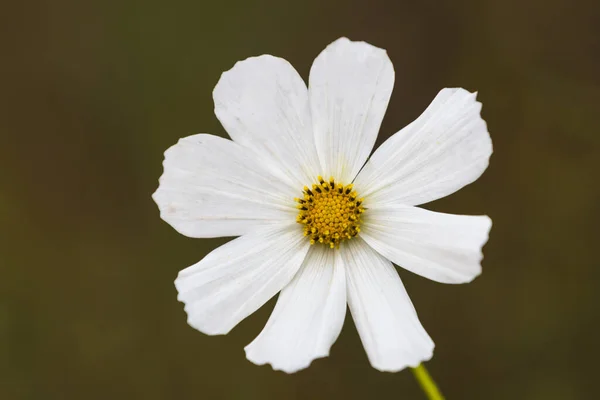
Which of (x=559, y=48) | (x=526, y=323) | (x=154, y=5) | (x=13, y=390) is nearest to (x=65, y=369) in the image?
(x=13, y=390)

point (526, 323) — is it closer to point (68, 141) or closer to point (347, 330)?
point (347, 330)

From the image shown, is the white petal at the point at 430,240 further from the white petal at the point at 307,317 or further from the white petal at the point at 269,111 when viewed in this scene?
the white petal at the point at 269,111

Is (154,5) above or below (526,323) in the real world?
above

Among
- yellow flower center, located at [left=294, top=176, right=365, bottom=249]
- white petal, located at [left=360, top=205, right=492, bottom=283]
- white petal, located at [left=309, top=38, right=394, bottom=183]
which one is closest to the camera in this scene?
white petal, located at [left=360, top=205, right=492, bottom=283]

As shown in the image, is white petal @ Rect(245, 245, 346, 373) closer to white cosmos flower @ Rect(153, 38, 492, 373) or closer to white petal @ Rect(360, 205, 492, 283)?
white cosmos flower @ Rect(153, 38, 492, 373)

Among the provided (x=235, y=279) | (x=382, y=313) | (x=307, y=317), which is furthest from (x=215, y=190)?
(x=382, y=313)

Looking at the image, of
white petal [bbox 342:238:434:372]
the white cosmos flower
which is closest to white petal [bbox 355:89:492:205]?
the white cosmos flower
